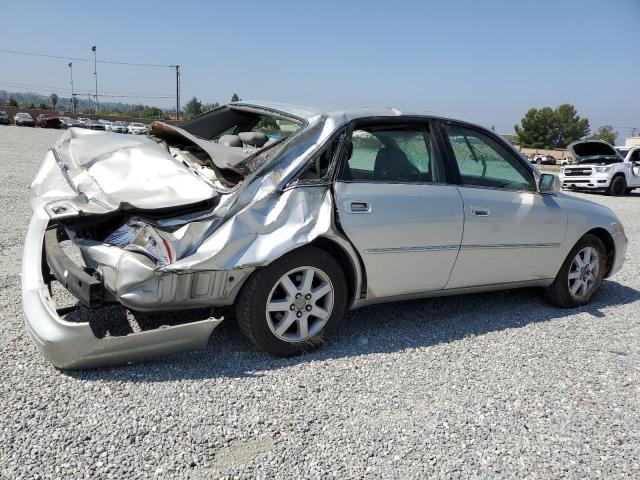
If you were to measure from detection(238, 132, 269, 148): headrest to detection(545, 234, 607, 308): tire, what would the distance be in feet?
9.37

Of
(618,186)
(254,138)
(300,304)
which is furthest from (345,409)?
(618,186)

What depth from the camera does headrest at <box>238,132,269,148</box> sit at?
420cm

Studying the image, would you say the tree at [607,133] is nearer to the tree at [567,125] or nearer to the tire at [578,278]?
the tree at [567,125]

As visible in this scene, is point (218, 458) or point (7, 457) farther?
point (218, 458)

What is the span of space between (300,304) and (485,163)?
1987 millimetres

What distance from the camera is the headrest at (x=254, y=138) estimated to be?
420 cm

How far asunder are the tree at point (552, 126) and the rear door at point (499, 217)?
95293 mm

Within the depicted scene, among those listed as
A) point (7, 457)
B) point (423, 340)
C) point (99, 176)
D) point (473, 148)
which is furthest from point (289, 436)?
point (473, 148)

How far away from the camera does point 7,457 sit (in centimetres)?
230

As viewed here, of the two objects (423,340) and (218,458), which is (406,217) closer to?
(423,340)

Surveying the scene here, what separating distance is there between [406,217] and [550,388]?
1.42 m

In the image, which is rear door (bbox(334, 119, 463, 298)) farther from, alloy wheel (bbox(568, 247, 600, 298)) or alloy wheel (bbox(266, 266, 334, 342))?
alloy wheel (bbox(568, 247, 600, 298))

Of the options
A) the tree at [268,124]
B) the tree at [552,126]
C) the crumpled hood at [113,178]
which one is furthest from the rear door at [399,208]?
the tree at [552,126]

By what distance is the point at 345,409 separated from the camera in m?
2.95
